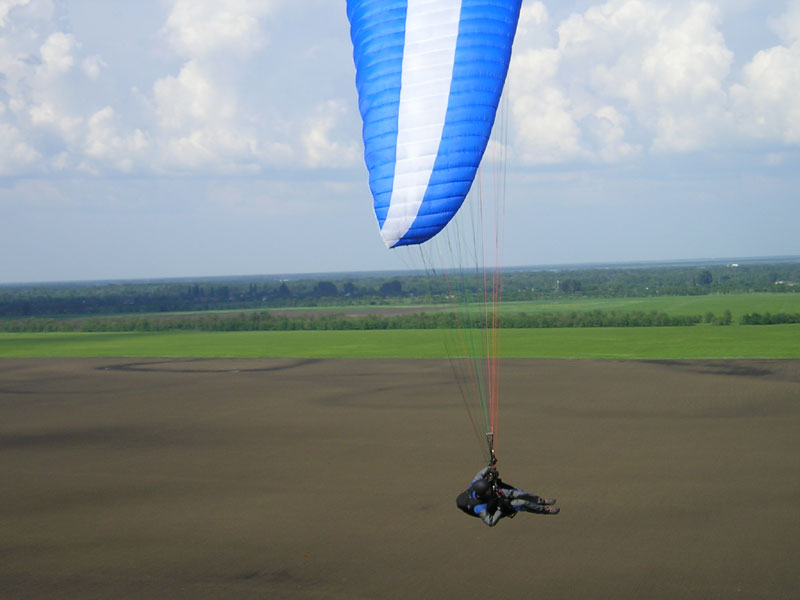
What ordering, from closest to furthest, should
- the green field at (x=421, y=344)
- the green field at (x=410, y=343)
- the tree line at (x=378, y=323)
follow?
the green field at (x=421, y=344) < the green field at (x=410, y=343) < the tree line at (x=378, y=323)

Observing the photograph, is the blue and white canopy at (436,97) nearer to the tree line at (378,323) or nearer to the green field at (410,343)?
the green field at (410,343)

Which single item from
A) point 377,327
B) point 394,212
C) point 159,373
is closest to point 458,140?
point 394,212

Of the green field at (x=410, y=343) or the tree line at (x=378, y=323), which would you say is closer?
the green field at (x=410, y=343)

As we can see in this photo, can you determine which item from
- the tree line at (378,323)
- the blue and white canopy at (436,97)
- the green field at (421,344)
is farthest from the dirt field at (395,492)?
the tree line at (378,323)

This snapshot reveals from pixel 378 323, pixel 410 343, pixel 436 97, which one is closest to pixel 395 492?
pixel 436 97

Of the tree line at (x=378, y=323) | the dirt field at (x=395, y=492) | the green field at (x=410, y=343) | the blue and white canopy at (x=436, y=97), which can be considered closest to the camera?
the blue and white canopy at (x=436, y=97)

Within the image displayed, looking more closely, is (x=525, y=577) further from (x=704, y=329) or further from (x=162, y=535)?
(x=704, y=329)
